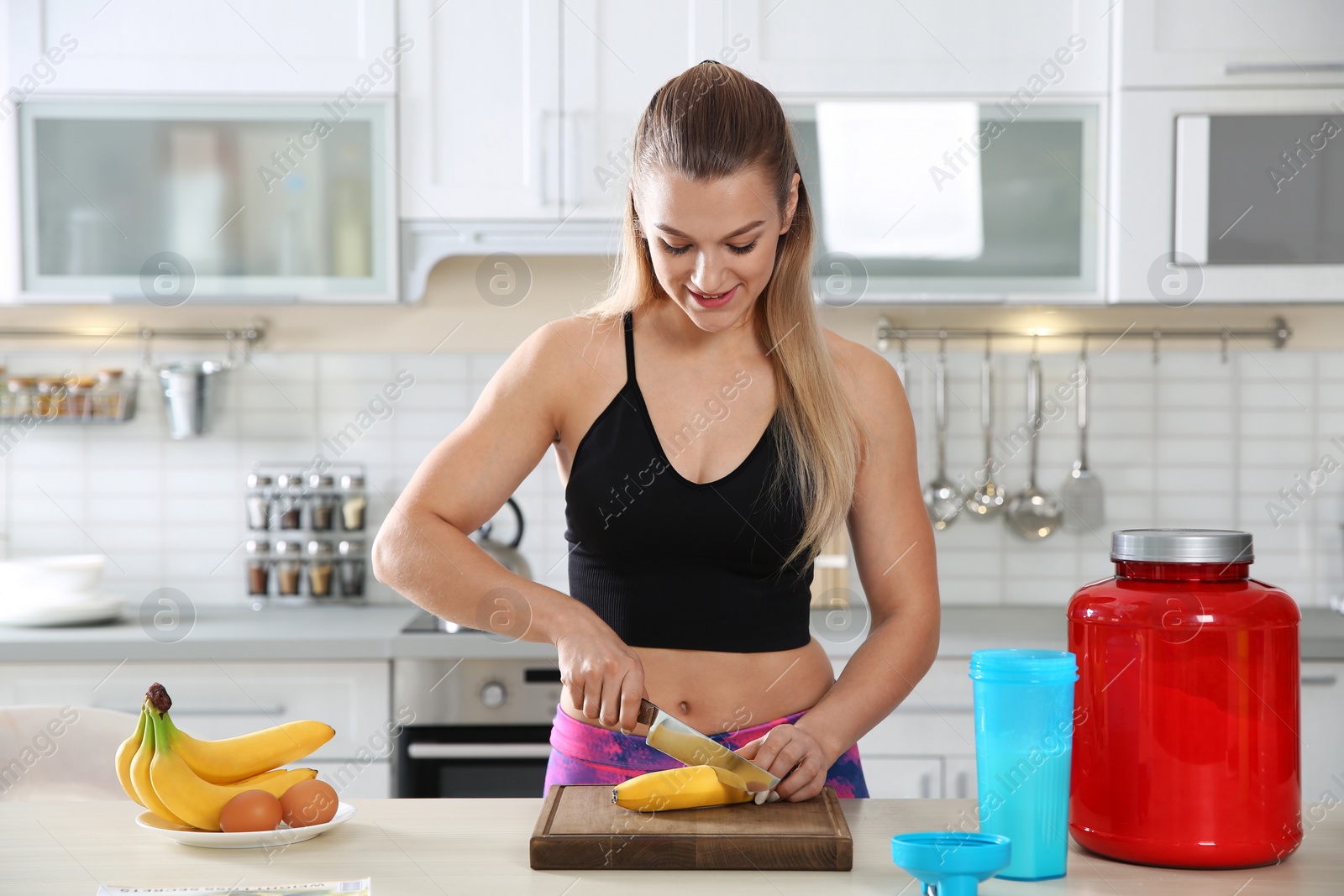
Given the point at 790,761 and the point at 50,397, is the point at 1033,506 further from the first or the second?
the point at 50,397

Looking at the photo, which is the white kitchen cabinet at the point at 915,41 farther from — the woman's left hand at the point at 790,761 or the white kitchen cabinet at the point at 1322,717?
the woman's left hand at the point at 790,761

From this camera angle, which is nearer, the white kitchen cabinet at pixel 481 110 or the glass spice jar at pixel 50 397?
the white kitchen cabinet at pixel 481 110

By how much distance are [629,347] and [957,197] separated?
4.32ft

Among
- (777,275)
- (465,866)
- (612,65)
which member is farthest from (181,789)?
(612,65)

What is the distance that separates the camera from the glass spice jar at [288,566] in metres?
2.59


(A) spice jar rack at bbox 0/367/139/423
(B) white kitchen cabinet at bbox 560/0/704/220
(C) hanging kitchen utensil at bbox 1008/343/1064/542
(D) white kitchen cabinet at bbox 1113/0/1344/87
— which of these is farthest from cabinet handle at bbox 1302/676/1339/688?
(A) spice jar rack at bbox 0/367/139/423

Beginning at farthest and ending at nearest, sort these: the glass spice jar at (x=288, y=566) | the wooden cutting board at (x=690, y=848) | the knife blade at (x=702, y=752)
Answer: the glass spice jar at (x=288, y=566), the knife blade at (x=702, y=752), the wooden cutting board at (x=690, y=848)

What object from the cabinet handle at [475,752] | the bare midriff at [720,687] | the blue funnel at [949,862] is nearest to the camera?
the blue funnel at [949,862]

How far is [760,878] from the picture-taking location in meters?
0.89

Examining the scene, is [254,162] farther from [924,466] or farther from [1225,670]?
[1225,670]

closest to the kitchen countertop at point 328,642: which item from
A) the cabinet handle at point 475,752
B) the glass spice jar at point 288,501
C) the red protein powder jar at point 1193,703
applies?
the cabinet handle at point 475,752

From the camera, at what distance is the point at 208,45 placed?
7.84ft

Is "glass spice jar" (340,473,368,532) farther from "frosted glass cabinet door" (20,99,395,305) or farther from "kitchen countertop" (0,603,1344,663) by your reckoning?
"frosted glass cabinet door" (20,99,395,305)

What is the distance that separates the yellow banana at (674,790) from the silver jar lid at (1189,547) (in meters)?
0.38
